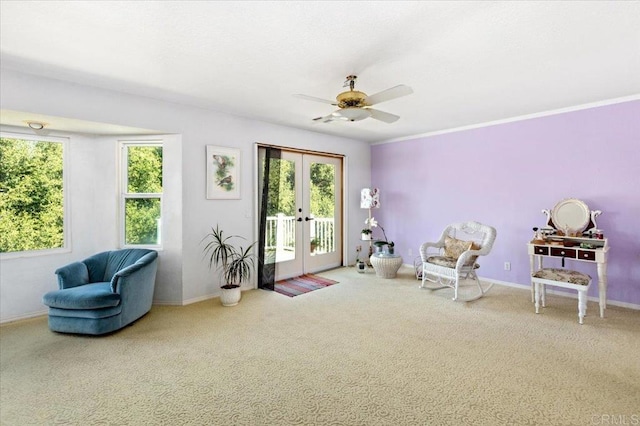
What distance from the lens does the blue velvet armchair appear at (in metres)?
2.88

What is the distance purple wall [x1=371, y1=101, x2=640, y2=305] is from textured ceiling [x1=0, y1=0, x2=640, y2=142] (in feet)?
1.72

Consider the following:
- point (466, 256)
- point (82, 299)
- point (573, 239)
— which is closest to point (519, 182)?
point (573, 239)

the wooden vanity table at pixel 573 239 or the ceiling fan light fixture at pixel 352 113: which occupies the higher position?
the ceiling fan light fixture at pixel 352 113

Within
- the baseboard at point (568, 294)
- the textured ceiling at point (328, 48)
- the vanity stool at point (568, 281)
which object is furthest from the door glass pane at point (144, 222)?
the baseboard at point (568, 294)

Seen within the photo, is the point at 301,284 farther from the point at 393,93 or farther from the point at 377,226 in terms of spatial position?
the point at 393,93

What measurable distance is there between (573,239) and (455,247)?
4.33 feet

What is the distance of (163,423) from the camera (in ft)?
5.93

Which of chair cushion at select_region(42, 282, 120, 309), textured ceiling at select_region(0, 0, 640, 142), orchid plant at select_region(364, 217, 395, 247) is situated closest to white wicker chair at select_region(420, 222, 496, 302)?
orchid plant at select_region(364, 217, 395, 247)

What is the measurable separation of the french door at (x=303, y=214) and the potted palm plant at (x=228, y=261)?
0.50 metres

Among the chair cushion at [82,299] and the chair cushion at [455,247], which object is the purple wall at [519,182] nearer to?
the chair cushion at [455,247]

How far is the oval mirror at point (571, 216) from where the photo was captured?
12.1 feet

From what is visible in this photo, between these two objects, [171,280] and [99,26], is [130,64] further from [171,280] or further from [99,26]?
[171,280]

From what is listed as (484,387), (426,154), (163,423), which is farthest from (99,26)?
(426,154)

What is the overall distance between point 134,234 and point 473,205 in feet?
16.4
